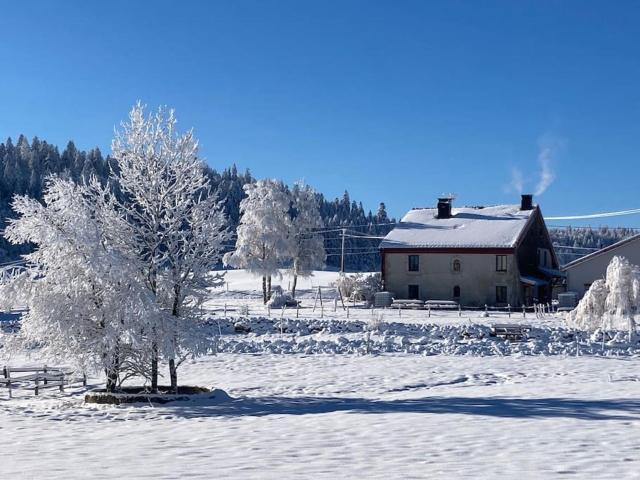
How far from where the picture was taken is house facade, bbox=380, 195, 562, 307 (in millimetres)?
53500

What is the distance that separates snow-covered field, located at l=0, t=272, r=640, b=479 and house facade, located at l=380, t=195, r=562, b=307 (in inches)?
1022

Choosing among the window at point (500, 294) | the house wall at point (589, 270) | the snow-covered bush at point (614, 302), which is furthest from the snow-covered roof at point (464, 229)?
the snow-covered bush at point (614, 302)

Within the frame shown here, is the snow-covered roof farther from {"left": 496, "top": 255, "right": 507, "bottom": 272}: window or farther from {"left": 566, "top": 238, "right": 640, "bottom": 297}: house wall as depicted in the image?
{"left": 566, "top": 238, "right": 640, "bottom": 297}: house wall

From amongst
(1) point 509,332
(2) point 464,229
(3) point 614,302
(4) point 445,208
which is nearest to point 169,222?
(1) point 509,332

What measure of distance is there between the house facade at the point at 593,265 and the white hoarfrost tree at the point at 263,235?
2222 centimetres

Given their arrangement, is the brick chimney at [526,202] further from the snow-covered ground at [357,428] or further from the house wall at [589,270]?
the snow-covered ground at [357,428]

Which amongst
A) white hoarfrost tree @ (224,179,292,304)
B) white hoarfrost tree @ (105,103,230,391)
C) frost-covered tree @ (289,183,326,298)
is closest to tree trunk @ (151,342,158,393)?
white hoarfrost tree @ (105,103,230,391)

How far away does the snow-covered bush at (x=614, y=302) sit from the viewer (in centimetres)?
2994

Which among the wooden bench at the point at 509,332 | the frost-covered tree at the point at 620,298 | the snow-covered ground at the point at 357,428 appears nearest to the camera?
the snow-covered ground at the point at 357,428

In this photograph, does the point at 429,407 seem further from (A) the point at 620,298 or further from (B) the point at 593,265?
(B) the point at 593,265

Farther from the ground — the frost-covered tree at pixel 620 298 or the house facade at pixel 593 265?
the house facade at pixel 593 265

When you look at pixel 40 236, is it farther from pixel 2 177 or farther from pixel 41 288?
pixel 2 177

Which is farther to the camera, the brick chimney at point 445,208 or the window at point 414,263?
the brick chimney at point 445,208

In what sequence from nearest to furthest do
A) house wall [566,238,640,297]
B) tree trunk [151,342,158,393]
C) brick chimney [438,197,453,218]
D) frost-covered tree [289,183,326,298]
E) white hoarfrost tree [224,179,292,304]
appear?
1. tree trunk [151,342,158,393]
2. house wall [566,238,640,297]
3. white hoarfrost tree [224,179,292,304]
4. brick chimney [438,197,453,218]
5. frost-covered tree [289,183,326,298]
